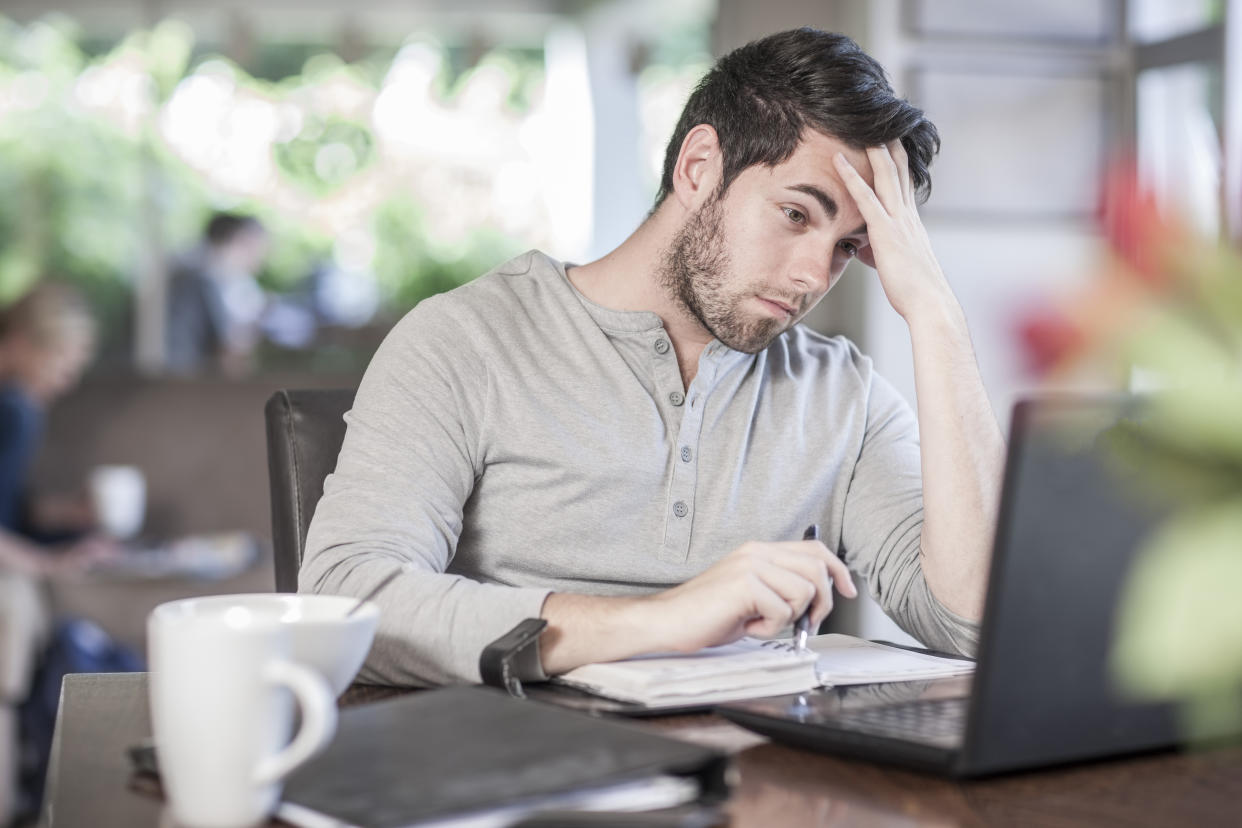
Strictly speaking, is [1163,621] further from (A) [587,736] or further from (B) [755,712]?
(B) [755,712]

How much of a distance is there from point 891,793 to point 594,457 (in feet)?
2.18

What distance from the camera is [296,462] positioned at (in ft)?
4.39

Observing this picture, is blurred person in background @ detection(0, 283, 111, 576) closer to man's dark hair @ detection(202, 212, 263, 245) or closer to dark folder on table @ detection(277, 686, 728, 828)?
man's dark hair @ detection(202, 212, 263, 245)

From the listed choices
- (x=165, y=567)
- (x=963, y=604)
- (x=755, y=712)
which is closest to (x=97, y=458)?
(x=165, y=567)

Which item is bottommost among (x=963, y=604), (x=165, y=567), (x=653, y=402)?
(x=165, y=567)

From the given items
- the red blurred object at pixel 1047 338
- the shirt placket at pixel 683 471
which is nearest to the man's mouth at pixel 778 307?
the shirt placket at pixel 683 471

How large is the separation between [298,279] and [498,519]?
364 centimetres

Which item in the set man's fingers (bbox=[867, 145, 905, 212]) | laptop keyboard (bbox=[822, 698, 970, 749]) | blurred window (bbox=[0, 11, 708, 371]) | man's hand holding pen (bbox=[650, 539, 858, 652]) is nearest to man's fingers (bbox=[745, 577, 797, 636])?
man's hand holding pen (bbox=[650, 539, 858, 652])

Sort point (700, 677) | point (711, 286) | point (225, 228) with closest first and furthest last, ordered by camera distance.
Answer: point (700, 677) < point (711, 286) < point (225, 228)

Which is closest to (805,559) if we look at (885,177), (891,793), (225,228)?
(891,793)

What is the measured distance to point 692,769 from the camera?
2.08ft

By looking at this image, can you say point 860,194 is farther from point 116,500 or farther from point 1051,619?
point 116,500

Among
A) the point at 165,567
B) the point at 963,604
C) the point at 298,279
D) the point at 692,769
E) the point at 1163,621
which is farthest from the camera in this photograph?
the point at 298,279

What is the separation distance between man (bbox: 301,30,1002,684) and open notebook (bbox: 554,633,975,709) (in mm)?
187
